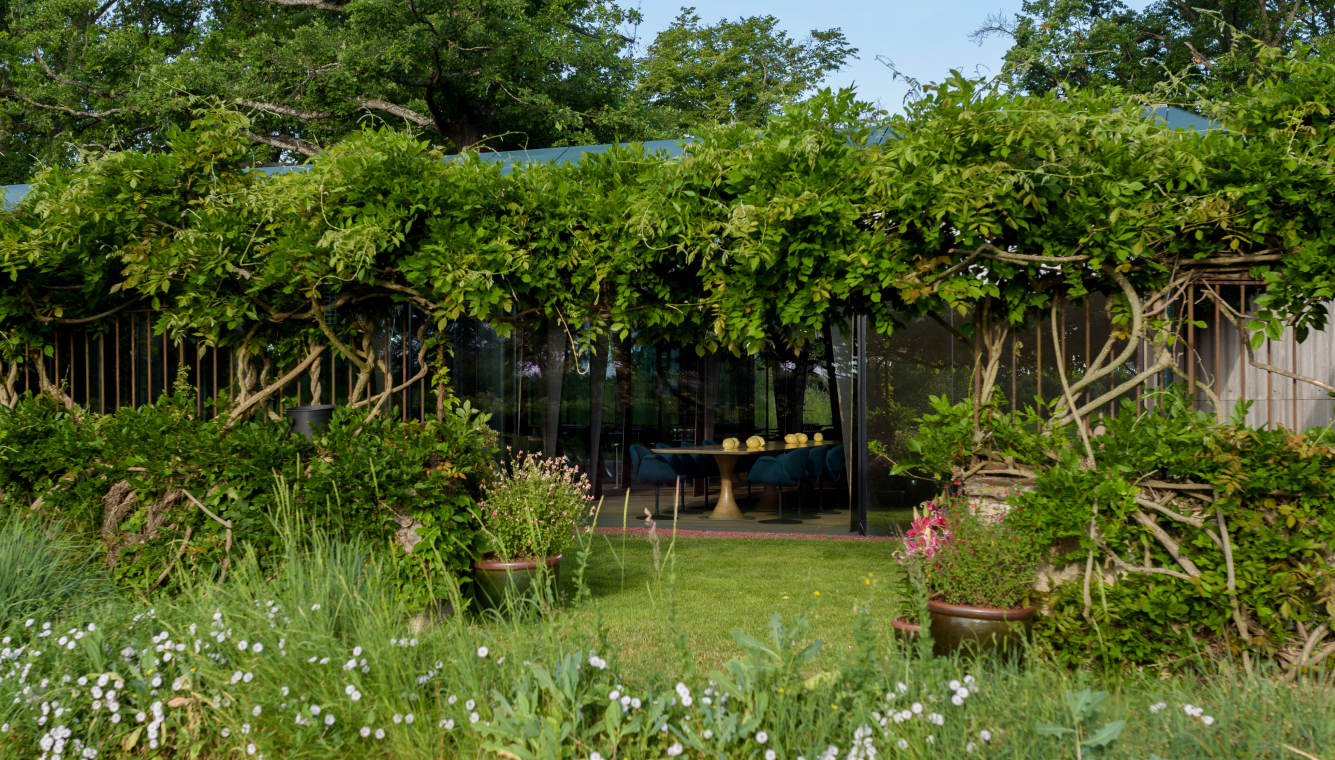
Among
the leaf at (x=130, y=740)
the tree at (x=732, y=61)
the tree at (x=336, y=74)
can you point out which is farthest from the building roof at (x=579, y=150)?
the tree at (x=732, y=61)

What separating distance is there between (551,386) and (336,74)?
6872 mm

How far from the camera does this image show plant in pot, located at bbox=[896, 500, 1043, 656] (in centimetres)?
328

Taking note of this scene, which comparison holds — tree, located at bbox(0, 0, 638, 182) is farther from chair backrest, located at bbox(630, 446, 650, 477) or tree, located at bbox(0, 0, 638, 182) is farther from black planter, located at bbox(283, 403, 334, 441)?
black planter, located at bbox(283, 403, 334, 441)

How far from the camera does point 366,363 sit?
4.67 metres

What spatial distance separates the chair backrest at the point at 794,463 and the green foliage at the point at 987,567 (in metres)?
5.57

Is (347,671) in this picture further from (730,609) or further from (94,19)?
(94,19)

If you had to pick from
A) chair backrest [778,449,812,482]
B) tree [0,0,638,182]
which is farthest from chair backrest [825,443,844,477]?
tree [0,0,638,182]

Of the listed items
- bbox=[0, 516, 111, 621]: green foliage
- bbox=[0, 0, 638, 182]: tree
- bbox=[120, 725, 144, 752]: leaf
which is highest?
bbox=[0, 0, 638, 182]: tree

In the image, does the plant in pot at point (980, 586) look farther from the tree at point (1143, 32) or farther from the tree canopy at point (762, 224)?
the tree at point (1143, 32)

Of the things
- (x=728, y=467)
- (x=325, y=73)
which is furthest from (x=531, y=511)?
(x=325, y=73)

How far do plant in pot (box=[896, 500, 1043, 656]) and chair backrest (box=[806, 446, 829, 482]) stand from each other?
596 cm

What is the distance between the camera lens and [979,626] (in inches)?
129

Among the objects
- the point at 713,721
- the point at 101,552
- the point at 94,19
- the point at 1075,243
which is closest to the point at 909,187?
the point at 1075,243

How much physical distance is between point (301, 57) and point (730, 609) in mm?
12324
